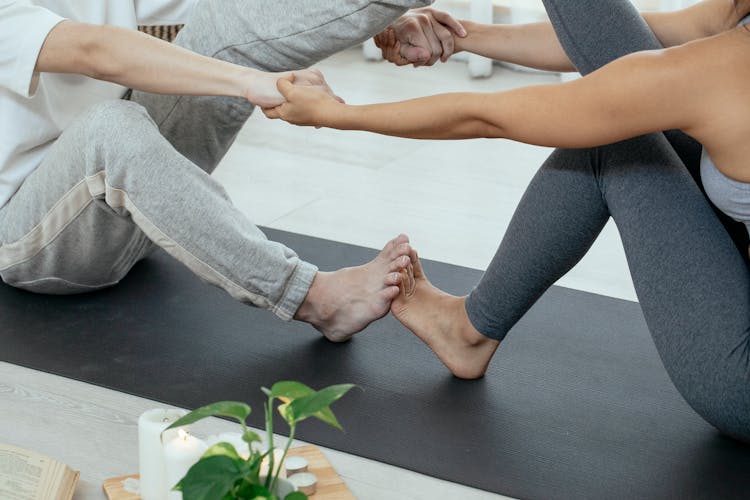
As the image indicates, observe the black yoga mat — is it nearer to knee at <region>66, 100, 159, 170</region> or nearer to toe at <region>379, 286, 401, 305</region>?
toe at <region>379, 286, 401, 305</region>

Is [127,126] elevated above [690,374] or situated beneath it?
elevated above

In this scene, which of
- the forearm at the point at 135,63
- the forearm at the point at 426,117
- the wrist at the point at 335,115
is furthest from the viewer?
the forearm at the point at 135,63

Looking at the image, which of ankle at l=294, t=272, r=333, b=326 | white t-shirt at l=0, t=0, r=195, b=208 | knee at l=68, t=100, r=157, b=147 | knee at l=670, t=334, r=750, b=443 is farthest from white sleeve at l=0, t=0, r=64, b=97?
knee at l=670, t=334, r=750, b=443

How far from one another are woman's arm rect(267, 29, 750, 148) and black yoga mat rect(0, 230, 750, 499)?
46 cm

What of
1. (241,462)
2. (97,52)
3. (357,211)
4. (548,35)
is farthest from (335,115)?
(357,211)

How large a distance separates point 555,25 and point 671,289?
429mm

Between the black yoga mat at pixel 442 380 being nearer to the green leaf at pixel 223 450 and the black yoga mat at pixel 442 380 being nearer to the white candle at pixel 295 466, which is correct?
the white candle at pixel 295 466

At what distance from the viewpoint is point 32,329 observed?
1934 mm

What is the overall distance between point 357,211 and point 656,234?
1.34 meters

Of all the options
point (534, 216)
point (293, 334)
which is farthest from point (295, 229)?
point (534, 216)

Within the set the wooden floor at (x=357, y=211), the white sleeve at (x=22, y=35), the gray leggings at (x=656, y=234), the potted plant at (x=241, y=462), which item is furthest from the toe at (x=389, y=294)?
the potted plant at (x=241, y=462)

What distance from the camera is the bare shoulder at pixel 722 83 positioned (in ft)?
4.20

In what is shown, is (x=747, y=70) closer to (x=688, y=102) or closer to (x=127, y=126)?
(x=688, y=102)

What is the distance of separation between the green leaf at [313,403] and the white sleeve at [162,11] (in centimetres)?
128
